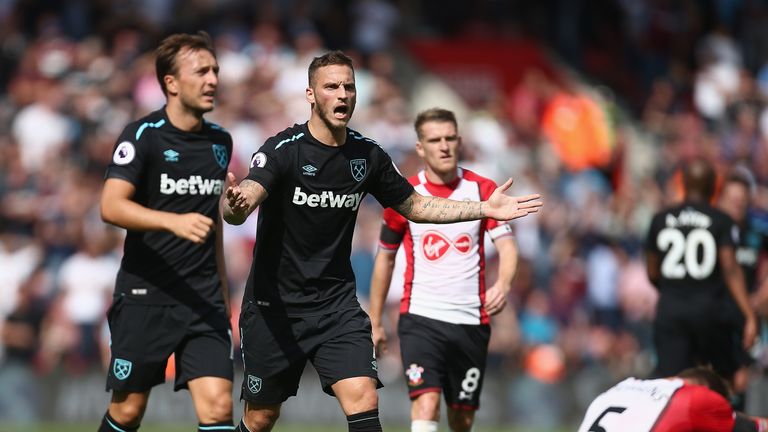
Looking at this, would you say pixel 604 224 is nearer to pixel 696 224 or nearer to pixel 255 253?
pixel 696 224

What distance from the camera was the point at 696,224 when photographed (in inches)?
456

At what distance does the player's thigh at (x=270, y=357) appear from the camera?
831 centimetres

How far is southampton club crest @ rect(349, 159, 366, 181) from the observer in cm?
832

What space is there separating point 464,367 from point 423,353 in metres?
0.37

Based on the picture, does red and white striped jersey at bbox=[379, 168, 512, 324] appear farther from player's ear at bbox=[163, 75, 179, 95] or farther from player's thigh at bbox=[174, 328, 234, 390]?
player's ear at bbox=[163, 75, 179, 95]

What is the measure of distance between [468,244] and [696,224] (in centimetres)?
256

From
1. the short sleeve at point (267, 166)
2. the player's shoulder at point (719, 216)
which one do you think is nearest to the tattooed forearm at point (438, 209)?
the short sleeve at point (267, 166)

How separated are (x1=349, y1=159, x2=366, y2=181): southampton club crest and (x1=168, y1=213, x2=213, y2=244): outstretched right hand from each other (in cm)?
124

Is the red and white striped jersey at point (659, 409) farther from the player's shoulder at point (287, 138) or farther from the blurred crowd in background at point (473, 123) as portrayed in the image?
the blurred crowd in background at point (473, 123)

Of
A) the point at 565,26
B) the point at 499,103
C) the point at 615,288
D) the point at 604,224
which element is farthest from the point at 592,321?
the point at 565,26

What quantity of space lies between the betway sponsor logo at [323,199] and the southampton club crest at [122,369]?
159cm

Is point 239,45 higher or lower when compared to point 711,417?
higher

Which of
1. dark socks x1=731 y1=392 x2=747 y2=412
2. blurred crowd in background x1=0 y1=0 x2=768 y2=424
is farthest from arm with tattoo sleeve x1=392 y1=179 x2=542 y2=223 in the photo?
blurred crowd in background x1=0 y1=0 x2=768 y2=424

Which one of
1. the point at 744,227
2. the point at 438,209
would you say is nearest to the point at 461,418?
the point at 438,209
